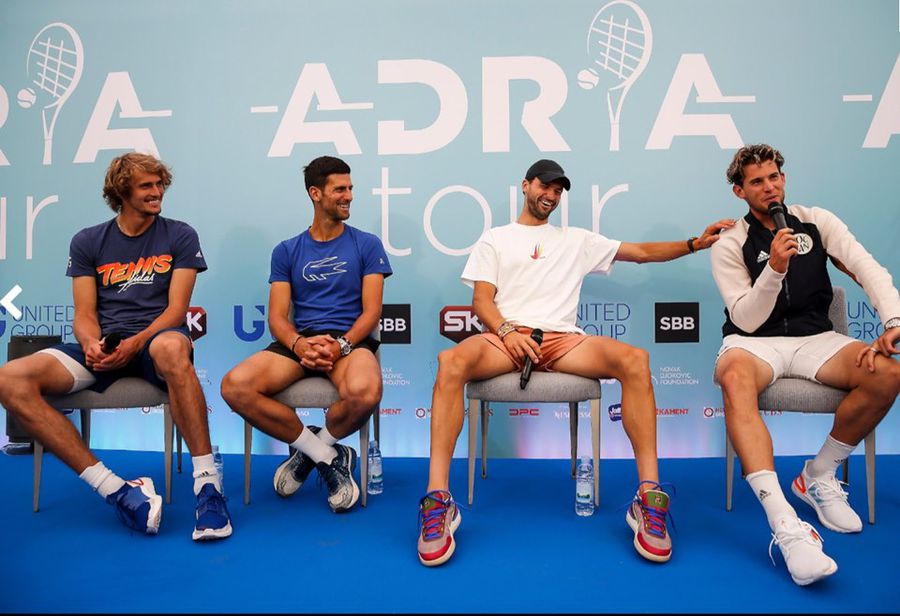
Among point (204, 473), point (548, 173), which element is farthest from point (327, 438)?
point (548, 173)

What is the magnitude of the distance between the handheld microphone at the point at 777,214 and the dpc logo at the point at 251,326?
243cm

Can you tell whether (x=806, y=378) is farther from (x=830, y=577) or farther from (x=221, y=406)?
(x=221, y=406)

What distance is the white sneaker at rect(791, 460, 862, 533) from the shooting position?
6.57ft

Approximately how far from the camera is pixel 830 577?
1.65 meters

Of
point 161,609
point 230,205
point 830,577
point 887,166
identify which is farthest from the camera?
point 230,205

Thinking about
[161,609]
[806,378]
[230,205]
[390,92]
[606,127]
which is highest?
[390,92]

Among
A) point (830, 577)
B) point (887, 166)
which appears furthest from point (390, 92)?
point (830, 577)

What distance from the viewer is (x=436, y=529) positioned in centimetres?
178

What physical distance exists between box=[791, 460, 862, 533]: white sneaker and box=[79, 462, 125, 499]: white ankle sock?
2.34 m

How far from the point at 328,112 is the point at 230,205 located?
72 cm

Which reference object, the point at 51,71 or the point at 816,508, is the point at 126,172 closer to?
the point at 51,71

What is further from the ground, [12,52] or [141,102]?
[12,52]

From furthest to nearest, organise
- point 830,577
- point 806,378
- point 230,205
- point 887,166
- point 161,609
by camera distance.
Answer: point 230,205, point 887,166, point 806,378, point 830,577, point 161,609

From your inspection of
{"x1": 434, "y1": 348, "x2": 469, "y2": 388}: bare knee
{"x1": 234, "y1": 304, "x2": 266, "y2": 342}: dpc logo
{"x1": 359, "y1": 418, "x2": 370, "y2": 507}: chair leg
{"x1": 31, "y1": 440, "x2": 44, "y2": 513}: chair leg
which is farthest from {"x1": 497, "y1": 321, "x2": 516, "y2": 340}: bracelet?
{"x1": 31, "y1": 440, "x2": 44, "y2": 513}: chair leg
